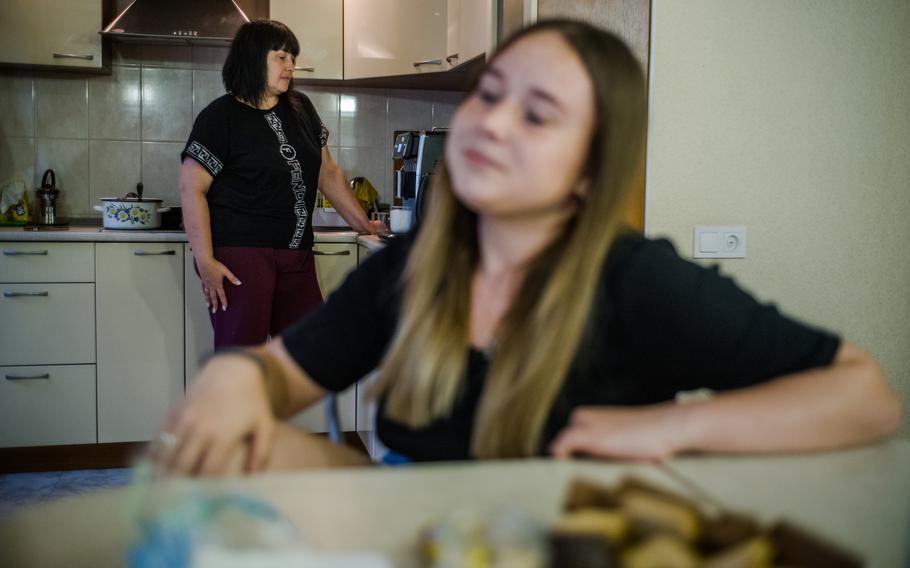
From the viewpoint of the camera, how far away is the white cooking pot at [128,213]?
3.16 meters

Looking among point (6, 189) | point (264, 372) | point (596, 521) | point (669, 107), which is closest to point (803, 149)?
point (669, 107)

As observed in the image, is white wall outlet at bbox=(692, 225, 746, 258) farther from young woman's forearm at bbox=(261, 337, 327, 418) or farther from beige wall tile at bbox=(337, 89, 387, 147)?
beige wall tile at bbox=(337, 89, 387, 147)

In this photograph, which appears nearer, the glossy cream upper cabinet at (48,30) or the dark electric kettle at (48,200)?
the glossy cream upper cabinet at (48,30)

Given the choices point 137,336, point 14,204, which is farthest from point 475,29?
point 14,204

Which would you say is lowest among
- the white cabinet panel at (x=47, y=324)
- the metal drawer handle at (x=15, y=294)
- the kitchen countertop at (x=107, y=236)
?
the white cabinet panel at (x=47, y=324)

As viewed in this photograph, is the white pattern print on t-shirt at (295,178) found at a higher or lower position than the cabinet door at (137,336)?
higher

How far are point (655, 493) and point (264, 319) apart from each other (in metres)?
2.31

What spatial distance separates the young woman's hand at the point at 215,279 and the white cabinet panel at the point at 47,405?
0.66 m

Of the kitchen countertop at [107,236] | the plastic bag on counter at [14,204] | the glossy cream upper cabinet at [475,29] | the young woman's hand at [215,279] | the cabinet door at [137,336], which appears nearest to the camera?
the glossy cream upper cabinet at [475,29]

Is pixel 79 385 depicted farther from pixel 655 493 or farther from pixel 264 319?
pixel 655 493

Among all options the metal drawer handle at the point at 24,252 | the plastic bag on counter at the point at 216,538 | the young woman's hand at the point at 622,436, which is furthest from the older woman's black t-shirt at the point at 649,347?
the metal drawer handle at the point at 24,252

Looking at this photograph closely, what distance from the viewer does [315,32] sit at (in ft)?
11.5

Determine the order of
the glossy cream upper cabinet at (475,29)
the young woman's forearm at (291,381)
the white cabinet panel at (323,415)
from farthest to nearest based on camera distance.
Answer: the white cabinet panel at (323,415)
the glossy cream upper cabinet at (475,29)
the young woman's forearm at (291,381)

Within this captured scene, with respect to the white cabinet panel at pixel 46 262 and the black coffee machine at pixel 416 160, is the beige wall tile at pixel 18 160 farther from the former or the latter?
the black coffee machine at pixel 416 160
